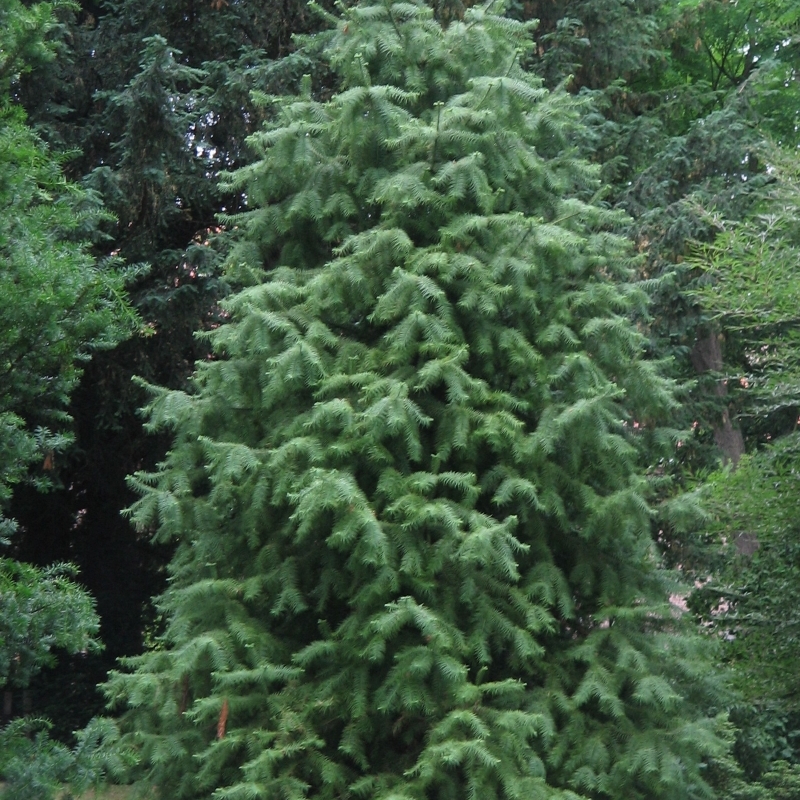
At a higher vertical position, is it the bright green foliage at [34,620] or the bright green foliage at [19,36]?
the bright green foliage at [19,36]

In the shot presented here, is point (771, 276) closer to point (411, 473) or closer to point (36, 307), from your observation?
point (411, 473)

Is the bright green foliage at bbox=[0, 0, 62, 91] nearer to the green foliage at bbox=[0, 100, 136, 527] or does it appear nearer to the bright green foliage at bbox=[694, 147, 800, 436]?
the green foliage at bbox=[0, 100, 136, 527]

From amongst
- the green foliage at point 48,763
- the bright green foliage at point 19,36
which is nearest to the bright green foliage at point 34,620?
the green foliage at point 48,763

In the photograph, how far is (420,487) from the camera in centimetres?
580

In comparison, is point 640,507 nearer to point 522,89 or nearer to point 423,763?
point 423,763

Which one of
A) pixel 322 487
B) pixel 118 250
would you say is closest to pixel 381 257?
pixel 322 487

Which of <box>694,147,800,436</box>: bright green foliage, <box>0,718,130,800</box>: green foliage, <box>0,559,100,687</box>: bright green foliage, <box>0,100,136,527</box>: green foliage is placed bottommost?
<box>0,718,130,800</box>: green foliage

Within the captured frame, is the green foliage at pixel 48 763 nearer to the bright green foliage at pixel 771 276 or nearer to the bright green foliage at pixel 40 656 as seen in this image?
the bright green foliage at pixel 40 656

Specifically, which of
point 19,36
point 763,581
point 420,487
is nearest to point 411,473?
point 420,487

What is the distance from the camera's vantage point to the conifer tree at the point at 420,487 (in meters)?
5.65

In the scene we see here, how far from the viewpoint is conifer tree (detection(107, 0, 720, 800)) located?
565 cm

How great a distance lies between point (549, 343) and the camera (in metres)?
6.49

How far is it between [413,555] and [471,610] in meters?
0.53

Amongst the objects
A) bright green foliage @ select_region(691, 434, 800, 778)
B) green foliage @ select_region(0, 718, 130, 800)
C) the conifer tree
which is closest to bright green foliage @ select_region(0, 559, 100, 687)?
green foliage @ select_region(0, 718, 130, 800)
